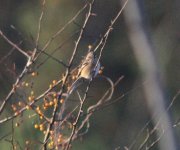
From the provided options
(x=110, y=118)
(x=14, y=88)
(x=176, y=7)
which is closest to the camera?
(x=14, y=88)

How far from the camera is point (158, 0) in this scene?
11.0 m

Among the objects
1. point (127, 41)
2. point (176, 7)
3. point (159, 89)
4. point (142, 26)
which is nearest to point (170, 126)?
point (159, 89)

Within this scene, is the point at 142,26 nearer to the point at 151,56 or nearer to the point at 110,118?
the point at 151,56

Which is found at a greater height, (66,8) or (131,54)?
(66,8)

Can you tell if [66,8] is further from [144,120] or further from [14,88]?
[14,88]

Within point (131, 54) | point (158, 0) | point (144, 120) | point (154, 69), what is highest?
point (158, 0)

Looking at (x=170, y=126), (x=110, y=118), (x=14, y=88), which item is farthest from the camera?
(x=110, y=118)

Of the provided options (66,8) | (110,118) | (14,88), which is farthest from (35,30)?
(14,88)

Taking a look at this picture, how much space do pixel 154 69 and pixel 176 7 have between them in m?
6.85

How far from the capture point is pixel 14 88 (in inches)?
143

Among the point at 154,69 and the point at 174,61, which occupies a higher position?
the point at 174,61

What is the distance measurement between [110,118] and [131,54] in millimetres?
870

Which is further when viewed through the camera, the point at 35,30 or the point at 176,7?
the point at 35,30

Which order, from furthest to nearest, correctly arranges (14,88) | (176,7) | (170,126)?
1. (176,7)
2. (14,88)
3. (170,126)
